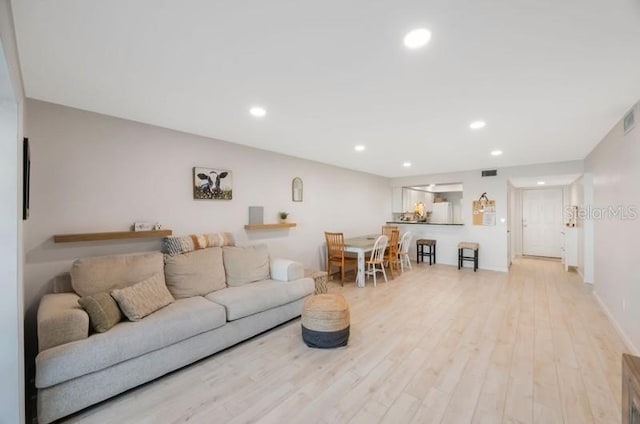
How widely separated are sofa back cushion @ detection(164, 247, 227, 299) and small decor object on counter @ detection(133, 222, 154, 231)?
362 millimetres

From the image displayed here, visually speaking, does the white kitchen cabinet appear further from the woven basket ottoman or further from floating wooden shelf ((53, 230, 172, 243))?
floating wooden shelf ((53, 230, 172, 243))

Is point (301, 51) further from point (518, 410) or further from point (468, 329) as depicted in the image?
point (468, 329)

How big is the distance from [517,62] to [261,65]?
1.70m

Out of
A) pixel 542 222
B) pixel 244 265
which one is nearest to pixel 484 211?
pixel 542 222

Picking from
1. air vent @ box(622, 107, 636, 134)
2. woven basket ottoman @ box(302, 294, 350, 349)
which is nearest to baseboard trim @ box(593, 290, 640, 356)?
air vent @ box(622, 107, 636, 134)

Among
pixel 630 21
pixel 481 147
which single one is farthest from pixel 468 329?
pixel 630 21

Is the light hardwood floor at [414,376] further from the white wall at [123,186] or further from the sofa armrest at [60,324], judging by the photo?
the white wall at [123,186]

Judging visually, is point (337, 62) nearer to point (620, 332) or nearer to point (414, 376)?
point (414, 376)

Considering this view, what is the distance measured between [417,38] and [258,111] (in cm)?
161

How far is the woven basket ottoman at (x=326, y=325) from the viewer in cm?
263

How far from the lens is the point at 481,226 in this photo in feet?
20.1

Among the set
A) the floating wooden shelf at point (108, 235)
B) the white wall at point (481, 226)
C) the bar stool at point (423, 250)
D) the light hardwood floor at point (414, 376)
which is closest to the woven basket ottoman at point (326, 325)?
the light hardwood floor at point (414, 376)

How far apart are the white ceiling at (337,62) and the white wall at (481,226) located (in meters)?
2.53

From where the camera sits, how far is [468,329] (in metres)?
3.07
